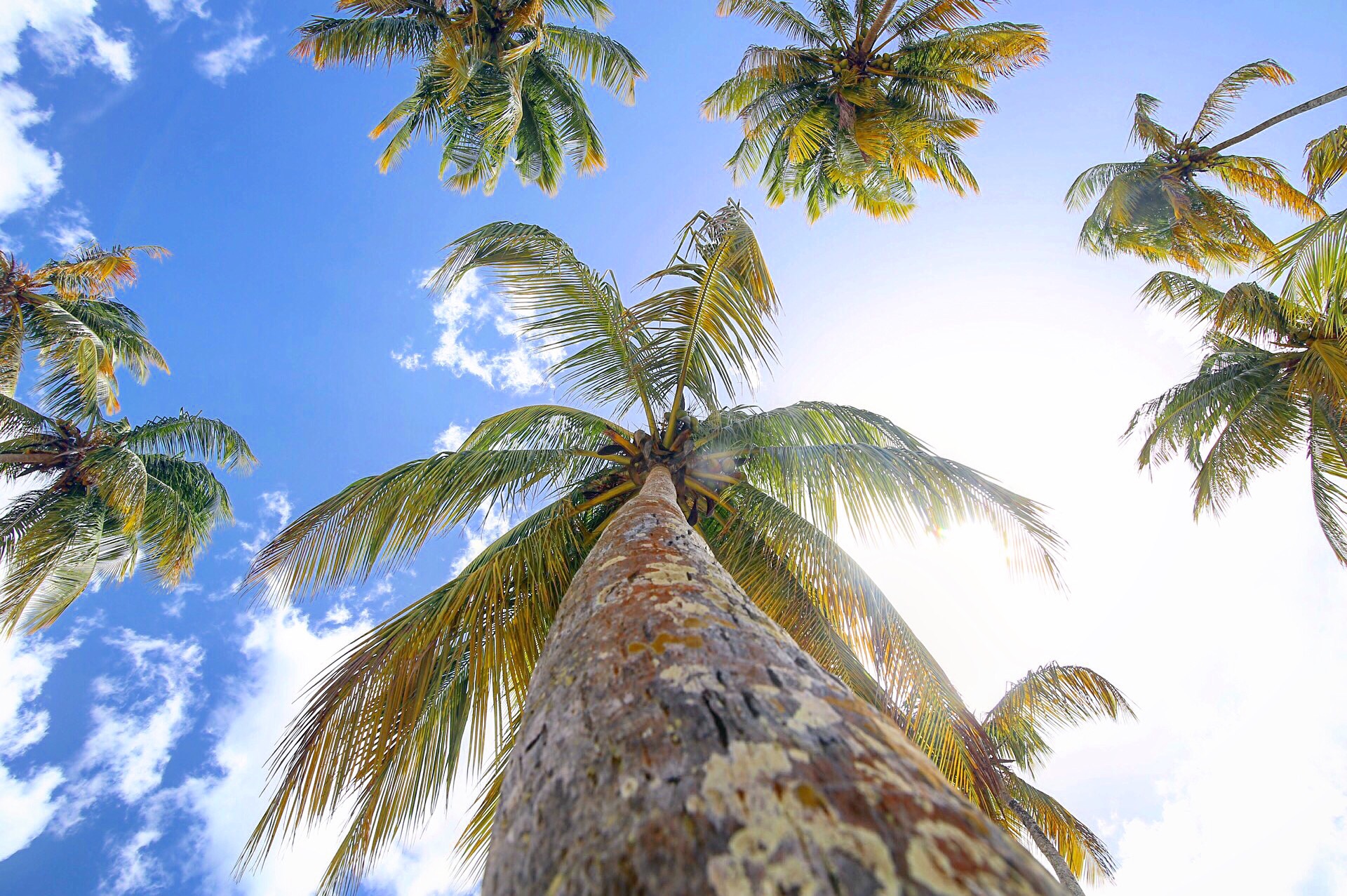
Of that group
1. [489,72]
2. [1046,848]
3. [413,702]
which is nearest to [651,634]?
[413,702]

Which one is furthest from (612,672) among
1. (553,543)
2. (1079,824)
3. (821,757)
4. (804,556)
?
(1079,824)

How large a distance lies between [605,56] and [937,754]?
43.8 ft

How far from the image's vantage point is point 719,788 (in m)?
0.86

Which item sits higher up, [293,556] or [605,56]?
[605,56]

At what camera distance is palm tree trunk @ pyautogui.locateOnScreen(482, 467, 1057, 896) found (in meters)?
0.72

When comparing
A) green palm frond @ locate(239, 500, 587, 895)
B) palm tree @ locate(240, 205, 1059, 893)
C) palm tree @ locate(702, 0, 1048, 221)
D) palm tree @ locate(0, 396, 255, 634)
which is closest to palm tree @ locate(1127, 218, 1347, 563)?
palm tree @ locate(702, 0, 1048, 221)

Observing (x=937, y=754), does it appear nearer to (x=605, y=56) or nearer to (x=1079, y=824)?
(x=1079, y=824)

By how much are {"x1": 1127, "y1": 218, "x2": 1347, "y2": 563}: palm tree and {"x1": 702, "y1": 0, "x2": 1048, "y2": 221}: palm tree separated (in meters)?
5.15

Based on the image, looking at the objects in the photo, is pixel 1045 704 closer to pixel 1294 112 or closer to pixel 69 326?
pixel 1294 112

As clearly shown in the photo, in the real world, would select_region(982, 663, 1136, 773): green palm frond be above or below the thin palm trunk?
below

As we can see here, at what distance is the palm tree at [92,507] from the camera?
32.6 feet

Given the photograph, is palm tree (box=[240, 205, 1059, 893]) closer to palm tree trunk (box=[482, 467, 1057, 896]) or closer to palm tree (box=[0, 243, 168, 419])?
palm tree trunk (box=[482, 467, 1057, 896])

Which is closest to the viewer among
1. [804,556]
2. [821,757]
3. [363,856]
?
[821,757]

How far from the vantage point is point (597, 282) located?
5648mm
